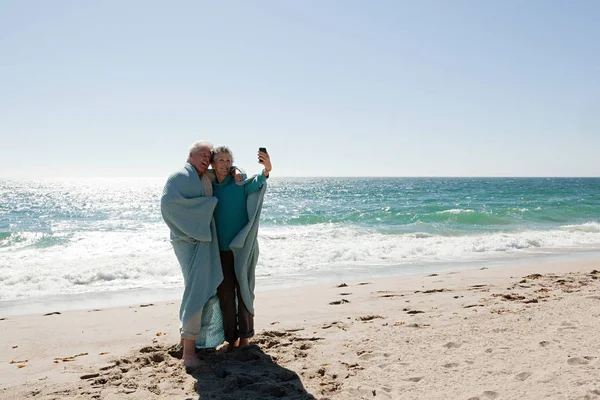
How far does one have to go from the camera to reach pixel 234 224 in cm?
404

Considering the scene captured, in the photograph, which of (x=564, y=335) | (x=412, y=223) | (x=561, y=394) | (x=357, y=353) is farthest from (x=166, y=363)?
(x=412, y=223)

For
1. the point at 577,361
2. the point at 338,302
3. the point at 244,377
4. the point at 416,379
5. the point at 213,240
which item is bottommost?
the point at 338,302

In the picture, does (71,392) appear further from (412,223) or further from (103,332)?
(412,223)

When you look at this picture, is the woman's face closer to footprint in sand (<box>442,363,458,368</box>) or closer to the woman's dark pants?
the woman's dark pants

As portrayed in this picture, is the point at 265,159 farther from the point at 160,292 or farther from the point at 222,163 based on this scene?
the point at 160,292

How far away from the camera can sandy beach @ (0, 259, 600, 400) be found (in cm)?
316

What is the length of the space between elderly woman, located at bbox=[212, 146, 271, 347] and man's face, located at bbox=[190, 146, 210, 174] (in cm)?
8

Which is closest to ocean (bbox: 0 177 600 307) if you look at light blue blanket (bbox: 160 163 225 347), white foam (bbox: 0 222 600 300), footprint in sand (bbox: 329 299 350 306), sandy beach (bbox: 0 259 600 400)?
white foam (bbox: 0 222 600 300)

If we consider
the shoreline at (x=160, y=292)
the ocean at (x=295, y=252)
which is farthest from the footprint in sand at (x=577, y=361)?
the ocean at (x=295, y=252)

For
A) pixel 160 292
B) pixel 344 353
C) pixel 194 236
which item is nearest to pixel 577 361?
pixel 344 353

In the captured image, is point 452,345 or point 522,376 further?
point 452,345

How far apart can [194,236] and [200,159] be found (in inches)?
26.0

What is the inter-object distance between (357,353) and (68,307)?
513cm

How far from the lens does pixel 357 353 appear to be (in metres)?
3.88
